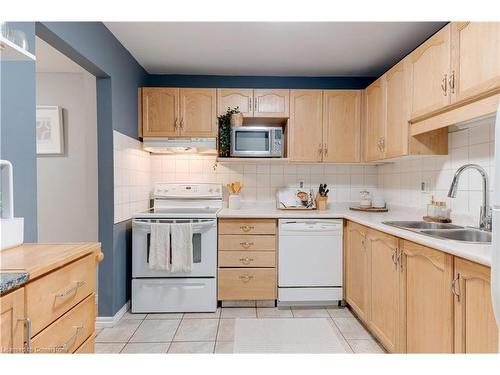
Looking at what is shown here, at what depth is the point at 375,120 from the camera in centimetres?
286

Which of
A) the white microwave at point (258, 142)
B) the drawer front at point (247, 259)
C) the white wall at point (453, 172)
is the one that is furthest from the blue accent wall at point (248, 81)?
the drawer front at point (247, 259)

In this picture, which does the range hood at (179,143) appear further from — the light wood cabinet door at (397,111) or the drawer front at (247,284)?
the light wood cabinet door at (397,111)

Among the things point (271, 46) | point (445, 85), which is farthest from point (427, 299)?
point (271, 46)

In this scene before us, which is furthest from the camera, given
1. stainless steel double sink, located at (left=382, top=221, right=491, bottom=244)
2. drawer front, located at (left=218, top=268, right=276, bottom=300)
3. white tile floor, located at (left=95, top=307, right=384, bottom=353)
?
drawer front, located at (left=218, top=268, right=276, bottom=300)

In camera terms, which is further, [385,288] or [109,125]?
[109,125]

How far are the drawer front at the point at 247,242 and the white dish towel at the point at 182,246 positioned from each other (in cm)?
30

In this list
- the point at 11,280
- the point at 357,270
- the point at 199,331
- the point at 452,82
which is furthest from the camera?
the point at 357,270

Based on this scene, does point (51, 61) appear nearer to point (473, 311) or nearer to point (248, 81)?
point (248, 81)

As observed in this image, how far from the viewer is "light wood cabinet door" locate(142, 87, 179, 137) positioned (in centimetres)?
308

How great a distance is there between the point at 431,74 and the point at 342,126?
1.19 m

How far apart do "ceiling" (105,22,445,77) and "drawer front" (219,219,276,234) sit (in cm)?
154

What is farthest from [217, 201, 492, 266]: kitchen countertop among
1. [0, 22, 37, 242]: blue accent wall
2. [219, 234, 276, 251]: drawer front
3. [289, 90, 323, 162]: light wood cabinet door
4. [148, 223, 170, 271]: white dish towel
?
[0, 22, 37, 242]: blue accent wall

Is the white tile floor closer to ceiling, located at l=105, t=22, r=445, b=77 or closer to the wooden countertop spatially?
the wooden countertop
